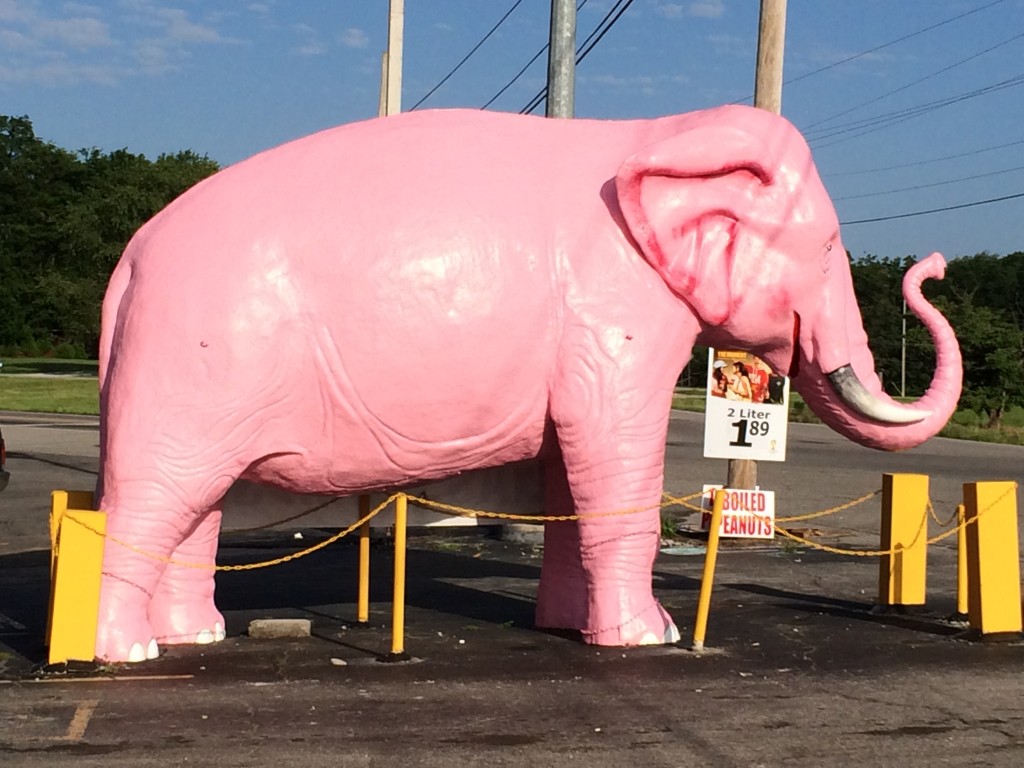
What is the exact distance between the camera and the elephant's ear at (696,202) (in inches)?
→ 273

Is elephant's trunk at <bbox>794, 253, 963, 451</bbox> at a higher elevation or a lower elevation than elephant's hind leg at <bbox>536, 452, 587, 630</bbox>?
higher

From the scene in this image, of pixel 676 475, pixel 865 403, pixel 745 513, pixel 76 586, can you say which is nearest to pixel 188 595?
pixel 76 586

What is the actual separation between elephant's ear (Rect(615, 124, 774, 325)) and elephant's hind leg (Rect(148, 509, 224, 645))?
8.53 ft

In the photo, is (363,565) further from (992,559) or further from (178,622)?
(992,559)

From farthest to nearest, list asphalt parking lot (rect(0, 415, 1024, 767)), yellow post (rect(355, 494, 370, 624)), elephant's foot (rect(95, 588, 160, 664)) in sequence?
yellow post (rect(355, 494, 370, 624)), elephant's foot (rect(95, 588, 160, 664)), asphalt parking lot (rect(0, 415, 1024, 767))

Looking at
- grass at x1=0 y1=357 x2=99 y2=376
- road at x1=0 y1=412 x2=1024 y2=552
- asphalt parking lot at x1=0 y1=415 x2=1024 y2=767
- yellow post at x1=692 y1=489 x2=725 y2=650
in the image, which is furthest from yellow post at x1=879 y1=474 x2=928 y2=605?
grass at x1=0 y1=357 x2=99 y2=376

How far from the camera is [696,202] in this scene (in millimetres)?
7109

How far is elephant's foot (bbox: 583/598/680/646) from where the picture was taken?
23.2 ft

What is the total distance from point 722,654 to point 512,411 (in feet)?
5.30

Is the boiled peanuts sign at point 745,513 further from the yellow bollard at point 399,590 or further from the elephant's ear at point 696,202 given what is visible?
the yellow bollard at point 399,590

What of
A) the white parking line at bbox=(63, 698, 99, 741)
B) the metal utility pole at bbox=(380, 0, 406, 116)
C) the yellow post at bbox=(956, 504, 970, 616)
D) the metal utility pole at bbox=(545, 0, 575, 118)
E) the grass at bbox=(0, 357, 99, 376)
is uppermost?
the metal utility pole at bbox=(380, 0, 406, 116)

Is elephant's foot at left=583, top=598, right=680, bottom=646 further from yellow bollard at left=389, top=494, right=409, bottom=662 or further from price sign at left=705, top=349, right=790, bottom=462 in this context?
price sign at left=705, top=349, right=790, bottom=462

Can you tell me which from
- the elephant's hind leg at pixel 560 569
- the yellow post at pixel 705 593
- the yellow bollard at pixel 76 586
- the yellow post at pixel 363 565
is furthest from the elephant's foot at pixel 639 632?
the yellow bollard at pixel 76 586

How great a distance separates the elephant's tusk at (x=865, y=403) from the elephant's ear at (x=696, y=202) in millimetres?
882
